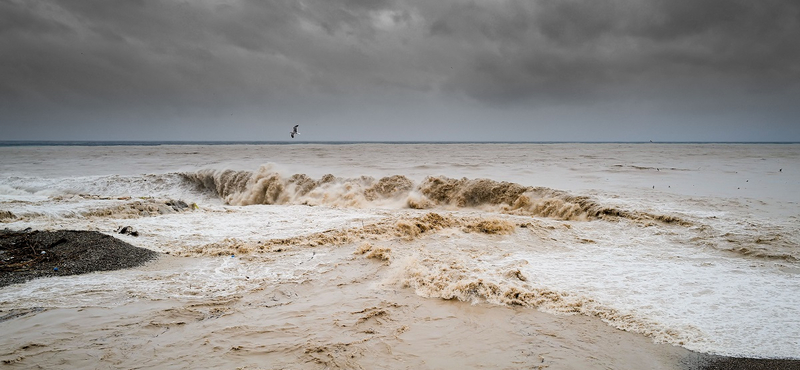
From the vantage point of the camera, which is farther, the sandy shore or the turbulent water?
the turbulent water

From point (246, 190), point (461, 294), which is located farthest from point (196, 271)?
point (246, 190)

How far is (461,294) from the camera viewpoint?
4.83 meters

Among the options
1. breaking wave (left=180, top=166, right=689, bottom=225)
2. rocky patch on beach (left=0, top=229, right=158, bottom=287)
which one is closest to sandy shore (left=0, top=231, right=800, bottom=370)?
rocky patch on beach (left=0, top=229, right=158, bottom=287)

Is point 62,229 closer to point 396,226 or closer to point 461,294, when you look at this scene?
point 396,226

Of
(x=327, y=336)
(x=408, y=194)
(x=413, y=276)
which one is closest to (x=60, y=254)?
(x=327, y=336)

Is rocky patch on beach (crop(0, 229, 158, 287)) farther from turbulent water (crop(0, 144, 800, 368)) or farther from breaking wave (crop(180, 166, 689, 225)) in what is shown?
breaking wave (crop(180, 166, 689, 225))

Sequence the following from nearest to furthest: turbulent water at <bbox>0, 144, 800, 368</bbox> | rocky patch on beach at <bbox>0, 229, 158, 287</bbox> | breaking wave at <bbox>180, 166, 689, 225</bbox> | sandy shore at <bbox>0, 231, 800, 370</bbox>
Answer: sandy shore at <bbox>0, 231, 800, 370</bbox> < turbulent water at <bbox>0, 144, 800, 368</bbox> < rocky patch on beach at <bbox>0, 229, 158, 287</bbox> < breaking wave at <bbox>180, 166, 689, 225</bbox>

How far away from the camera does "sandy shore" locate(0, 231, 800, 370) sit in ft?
11.1

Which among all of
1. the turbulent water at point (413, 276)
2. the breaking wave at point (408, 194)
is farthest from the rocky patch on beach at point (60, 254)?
the breaking wave at point (408, 194)

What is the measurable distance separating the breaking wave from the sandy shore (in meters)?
6.24

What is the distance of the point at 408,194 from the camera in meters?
13.9

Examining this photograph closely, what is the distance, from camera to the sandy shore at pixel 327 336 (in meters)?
3.39

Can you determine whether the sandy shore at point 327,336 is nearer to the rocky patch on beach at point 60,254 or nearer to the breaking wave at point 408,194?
the rocky patch on beach at point 60,254

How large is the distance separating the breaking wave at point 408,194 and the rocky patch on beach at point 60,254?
743 centimetres
